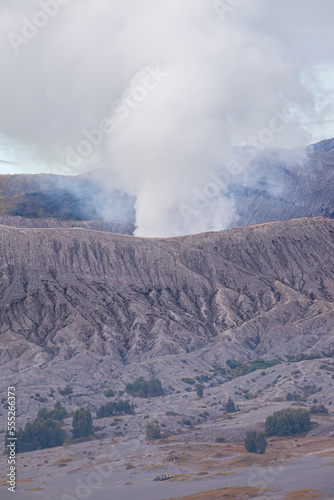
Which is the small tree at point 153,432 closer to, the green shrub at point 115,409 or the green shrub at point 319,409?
the green shrub at point 115,409

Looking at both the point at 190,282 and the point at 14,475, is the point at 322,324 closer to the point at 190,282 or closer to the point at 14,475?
the point at 190,282

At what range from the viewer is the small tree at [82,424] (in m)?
84.5

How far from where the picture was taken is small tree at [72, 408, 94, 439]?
3327 inches

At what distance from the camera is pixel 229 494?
55.2 meters

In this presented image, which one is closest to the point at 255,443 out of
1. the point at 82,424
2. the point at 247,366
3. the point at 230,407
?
the point at 230,407

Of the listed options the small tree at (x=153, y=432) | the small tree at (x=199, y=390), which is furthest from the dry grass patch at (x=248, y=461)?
the small tree at (x=199, y=390)

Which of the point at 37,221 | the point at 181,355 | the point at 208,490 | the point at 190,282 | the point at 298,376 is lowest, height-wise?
the point at 208,490

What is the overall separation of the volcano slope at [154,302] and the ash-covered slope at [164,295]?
0.25 m

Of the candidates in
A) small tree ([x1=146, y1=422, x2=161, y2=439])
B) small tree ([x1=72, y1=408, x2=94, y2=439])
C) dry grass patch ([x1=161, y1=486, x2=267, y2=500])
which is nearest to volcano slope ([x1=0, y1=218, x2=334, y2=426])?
small tree ([x1=72, y1=408, x2=94, y2=439])

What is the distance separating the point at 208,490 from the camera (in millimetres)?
57562

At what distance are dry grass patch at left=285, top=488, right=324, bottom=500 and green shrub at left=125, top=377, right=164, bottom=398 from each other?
4858 cm

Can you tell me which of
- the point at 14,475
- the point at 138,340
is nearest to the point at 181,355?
the point at 138,340

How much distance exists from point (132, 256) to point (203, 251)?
1857 centimetres

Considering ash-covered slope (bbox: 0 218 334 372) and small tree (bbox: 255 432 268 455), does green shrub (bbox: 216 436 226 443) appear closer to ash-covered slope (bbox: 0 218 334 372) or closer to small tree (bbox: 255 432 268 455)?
small tree (bbox: 255 432 268 455)
